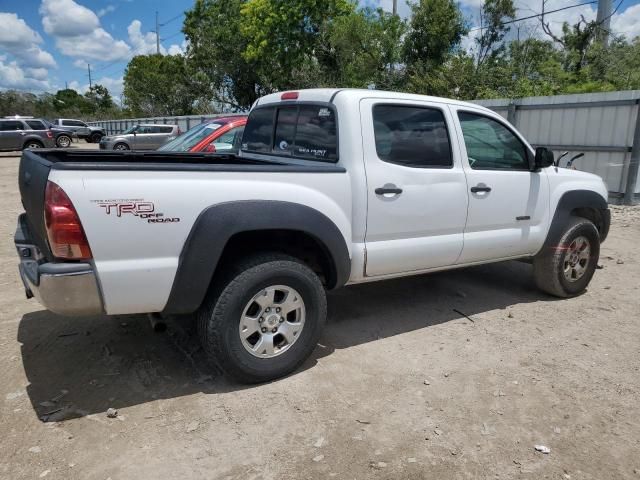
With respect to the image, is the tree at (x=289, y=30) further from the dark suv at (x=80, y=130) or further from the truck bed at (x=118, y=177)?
the truck bed at (x=118, y=177)

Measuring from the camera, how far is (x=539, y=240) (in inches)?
197

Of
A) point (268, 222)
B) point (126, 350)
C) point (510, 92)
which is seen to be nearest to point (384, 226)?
point (268, 222)

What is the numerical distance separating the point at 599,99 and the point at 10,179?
1538cm

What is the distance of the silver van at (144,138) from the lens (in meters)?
24.3

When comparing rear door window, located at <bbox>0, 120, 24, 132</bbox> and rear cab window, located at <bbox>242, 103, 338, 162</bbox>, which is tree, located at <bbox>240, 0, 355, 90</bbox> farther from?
rear cab window, located at <bbox>242, 103, 338, 162</bbox>

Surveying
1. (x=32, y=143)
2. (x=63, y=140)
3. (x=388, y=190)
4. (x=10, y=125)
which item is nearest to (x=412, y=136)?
(x=388, y=190)

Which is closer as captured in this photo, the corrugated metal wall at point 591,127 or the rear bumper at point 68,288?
the rear bumper at point 68,288

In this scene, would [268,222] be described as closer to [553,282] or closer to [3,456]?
[3,456]

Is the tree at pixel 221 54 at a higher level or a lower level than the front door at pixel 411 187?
higher

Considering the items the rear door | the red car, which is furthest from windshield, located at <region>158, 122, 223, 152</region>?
the rear door

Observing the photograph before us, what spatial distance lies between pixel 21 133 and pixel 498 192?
2496cm

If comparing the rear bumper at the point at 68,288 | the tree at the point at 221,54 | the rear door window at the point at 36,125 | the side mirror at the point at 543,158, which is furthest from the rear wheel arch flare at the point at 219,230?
the tree at the point at 221,54

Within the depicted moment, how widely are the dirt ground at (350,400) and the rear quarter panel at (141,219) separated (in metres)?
0.75

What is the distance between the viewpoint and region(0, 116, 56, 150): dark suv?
24.0 meters
